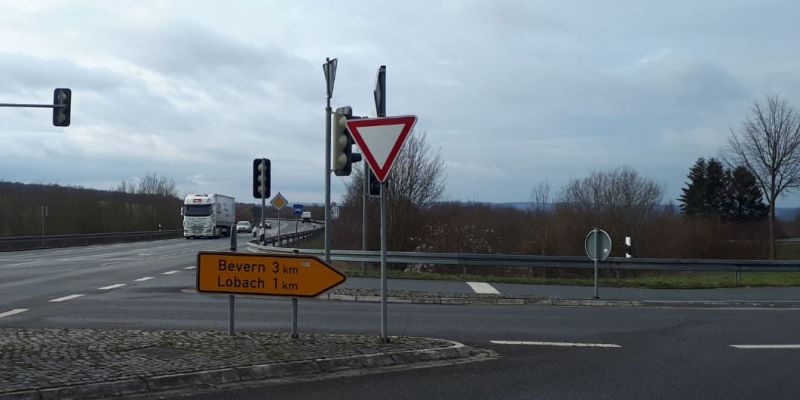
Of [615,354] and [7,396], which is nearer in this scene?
[7,396]

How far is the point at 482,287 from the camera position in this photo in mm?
18625

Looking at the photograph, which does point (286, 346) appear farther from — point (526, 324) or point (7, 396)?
point (526, 324)

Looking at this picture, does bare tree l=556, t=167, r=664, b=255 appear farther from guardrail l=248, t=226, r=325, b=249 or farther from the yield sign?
the yield sign

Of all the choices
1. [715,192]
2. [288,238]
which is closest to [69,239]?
[288,238]

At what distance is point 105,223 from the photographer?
2259 inches

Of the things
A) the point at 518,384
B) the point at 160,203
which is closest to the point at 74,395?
the point at 518,384

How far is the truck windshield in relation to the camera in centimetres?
5384

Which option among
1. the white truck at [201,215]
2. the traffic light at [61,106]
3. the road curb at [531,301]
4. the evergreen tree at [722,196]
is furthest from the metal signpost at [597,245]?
the evergreen tree at [722,196]

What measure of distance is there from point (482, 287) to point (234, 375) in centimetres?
1226

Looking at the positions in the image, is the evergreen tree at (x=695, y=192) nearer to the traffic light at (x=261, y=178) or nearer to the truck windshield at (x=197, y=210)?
the truck windshield at (x=197, y=210)

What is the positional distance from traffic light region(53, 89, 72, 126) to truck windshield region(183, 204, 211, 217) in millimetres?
32924

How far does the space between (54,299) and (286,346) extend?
27.3 ft

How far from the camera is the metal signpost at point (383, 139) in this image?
8523 millimetres

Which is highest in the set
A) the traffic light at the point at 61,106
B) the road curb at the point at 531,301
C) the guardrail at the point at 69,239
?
the traffic light at the point at 61,106
